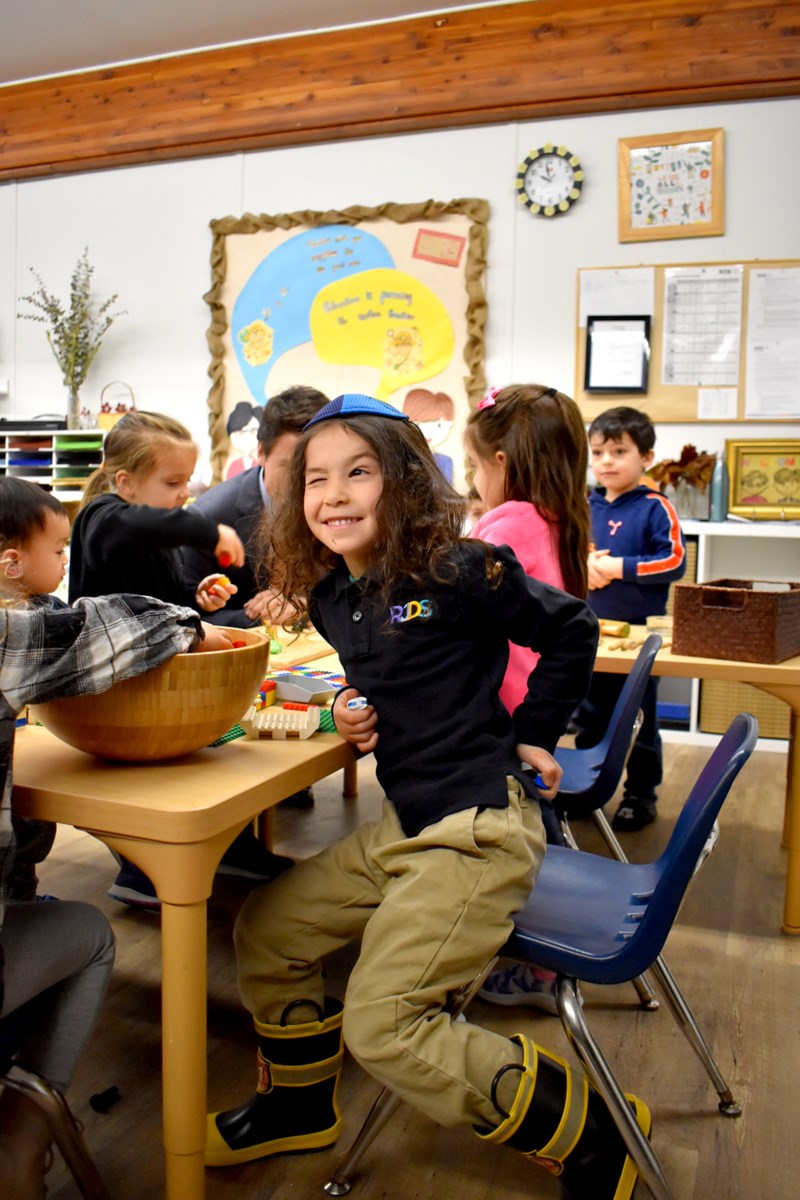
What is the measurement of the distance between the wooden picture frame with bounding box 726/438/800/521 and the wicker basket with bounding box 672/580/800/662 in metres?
1.97

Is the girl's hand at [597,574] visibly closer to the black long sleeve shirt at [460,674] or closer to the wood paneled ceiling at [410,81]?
the black long sleeve shirt at [460,674]

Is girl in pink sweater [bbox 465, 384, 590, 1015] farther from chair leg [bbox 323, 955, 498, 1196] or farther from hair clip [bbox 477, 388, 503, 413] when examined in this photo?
chair leg [bbox 323, 955, 498, 1196]

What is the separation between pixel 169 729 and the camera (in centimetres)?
119

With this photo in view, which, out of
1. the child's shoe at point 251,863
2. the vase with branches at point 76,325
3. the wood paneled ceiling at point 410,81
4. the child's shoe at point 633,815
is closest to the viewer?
the child's shoe at point 251,863

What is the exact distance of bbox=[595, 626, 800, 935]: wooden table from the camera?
221 centimetres

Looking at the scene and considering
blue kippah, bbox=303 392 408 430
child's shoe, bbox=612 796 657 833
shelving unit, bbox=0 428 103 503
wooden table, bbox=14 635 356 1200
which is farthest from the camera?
shelving unit, bbox=0 428 103 503

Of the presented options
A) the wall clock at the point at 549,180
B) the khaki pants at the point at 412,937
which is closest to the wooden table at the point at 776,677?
the khaki pants at the point at 412,937

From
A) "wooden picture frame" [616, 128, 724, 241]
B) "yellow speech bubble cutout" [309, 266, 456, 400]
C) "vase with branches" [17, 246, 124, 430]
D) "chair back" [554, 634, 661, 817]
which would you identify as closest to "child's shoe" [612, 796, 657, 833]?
"chair back" [554, 634, 661, 817]

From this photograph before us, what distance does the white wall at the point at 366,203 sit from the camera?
13.7 ft

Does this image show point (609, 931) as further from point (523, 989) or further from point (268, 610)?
point (268, 610)

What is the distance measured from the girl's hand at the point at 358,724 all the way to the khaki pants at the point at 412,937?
106 mm

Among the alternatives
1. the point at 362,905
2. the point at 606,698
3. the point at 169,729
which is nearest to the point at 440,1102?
the point at 362,905

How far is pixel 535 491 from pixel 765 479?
8.51ft

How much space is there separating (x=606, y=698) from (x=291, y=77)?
11.5 ft
